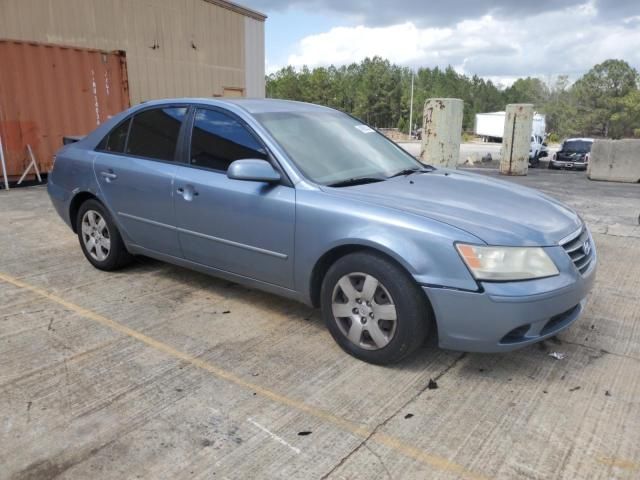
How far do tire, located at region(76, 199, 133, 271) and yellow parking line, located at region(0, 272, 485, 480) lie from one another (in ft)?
2.29

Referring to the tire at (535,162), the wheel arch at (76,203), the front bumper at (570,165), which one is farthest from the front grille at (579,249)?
the tire at (535,162)

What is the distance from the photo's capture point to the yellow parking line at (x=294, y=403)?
2.32 meters

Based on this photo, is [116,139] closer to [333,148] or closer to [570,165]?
[333,148]

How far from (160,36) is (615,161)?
1129cm

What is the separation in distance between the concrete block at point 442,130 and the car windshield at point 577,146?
43.2ft

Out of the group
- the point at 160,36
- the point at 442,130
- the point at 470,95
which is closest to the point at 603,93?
the point at 470,95

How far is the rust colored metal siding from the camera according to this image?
31.6 ft

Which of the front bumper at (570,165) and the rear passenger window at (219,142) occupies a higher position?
the rear passenger window at (219,142)

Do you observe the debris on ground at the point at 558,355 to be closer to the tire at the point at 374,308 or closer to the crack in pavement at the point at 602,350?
the crack in pavement at the point at 602,350

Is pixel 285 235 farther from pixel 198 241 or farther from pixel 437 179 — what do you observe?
pixel 437 179

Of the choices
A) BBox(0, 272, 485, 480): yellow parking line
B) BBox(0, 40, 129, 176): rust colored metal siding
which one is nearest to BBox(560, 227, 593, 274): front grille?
BBox(0, 272, 485, 480): yellow parking line

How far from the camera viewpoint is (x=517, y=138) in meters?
13.6

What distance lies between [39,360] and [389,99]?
279 feet

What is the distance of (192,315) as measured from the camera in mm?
3861
